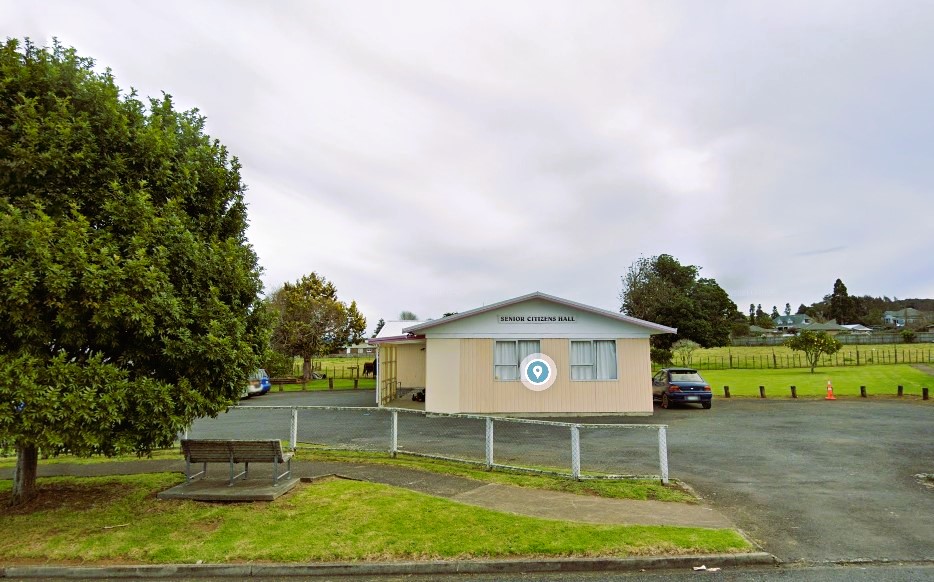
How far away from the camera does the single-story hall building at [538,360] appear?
1917cm

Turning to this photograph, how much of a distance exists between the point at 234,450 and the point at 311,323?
103ft

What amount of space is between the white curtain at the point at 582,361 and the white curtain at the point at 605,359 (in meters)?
0.24

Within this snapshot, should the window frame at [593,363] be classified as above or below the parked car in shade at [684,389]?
above

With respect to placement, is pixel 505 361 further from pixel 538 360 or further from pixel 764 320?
pixel 764 320

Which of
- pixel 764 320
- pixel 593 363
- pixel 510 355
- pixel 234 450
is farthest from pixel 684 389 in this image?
pixel 764 320

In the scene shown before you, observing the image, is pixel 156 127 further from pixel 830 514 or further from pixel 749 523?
pixel 830 514

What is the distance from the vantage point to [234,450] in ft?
26.6

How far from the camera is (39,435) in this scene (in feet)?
19.7

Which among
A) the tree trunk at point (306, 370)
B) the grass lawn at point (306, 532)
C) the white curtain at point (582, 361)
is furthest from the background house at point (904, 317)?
the grass lawn at point (306, 532)

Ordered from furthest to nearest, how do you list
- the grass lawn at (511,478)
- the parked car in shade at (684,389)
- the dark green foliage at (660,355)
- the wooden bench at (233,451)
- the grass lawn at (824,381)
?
the dark green foliage at (660,355), the grass lawn at (824,381), the parked car in shade at (684,389), the grass lawn at (511,478), the wooden bench at (233,451)

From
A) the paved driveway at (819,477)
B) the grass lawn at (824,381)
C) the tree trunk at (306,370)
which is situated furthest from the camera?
the tree trunk at (306,370)

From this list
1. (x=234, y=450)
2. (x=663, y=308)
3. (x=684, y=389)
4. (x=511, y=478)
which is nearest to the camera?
(x=234, y=450)

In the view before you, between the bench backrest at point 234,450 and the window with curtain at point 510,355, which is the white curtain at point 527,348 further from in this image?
the bench backrest at point 234,450

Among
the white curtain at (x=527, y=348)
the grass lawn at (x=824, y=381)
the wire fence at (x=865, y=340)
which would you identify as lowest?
the grass lawn at (x=824, y=381)
